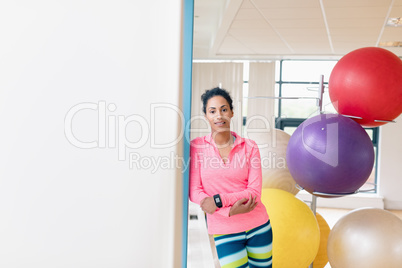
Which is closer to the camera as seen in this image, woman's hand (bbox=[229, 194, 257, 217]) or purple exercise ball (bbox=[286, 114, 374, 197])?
woman's hand (bbox=[229, 194, 257, 217])

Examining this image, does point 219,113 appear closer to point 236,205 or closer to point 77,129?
point 236,205

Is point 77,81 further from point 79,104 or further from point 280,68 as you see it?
point 280,68

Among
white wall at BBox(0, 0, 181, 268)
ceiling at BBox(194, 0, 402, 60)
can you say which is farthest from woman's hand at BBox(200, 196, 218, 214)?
ceiling at BBox(194, 0, 402, 60)

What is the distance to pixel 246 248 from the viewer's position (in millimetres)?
1965

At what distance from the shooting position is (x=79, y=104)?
131cm

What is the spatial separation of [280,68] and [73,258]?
6.13 metres

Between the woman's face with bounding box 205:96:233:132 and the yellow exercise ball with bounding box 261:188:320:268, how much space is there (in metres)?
0.81

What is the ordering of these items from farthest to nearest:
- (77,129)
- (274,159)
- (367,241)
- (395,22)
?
1. (395,22)
2. (274,159)
3. (367,241)
4. (77,129)

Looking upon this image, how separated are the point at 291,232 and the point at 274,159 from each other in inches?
21.9

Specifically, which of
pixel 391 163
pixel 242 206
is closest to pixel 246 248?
pixel 242 206

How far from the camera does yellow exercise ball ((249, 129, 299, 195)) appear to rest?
9.34 ft

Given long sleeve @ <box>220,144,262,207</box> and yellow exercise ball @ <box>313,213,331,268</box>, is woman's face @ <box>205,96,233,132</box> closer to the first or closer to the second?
long sleeve @ <box>220,144,262,207</box>

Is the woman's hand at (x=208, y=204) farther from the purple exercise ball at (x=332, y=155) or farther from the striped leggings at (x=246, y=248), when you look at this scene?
the purple exercise ball at (x=332, y=155)

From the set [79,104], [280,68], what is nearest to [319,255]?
[79,104]
